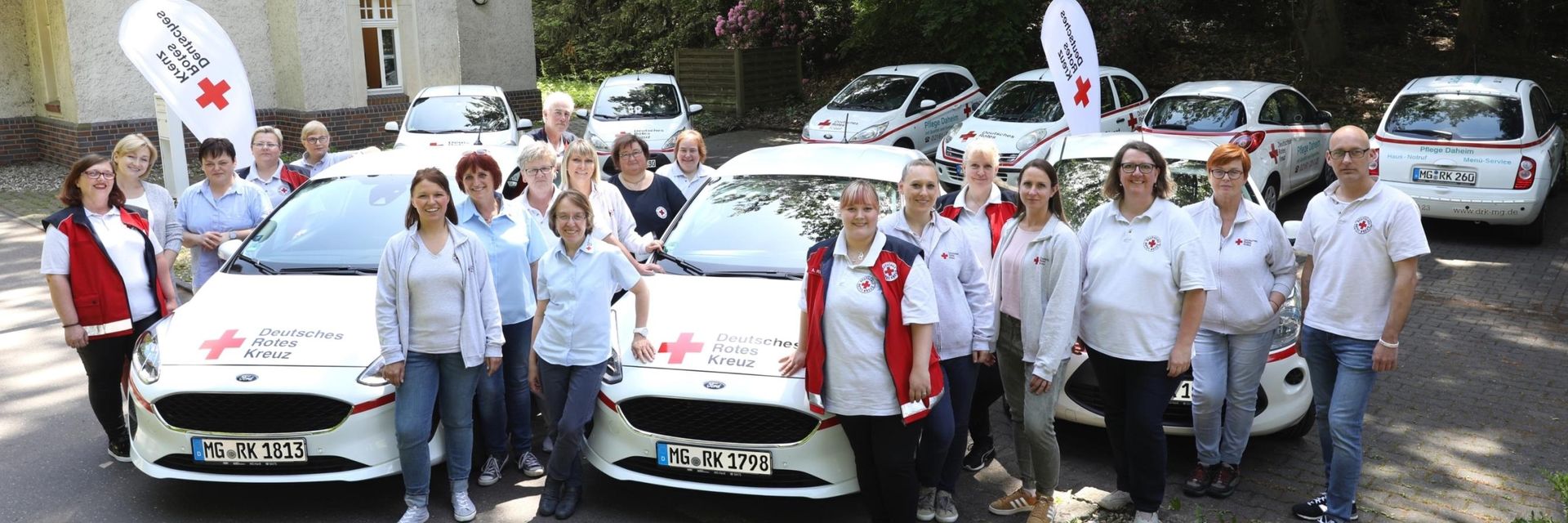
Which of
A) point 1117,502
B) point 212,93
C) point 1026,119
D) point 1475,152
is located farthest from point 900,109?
point 1117,502

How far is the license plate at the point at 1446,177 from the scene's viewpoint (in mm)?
10539

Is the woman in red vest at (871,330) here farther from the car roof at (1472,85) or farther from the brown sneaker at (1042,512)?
the car roof at (1472,85)

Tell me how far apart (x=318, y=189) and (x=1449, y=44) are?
21638 mm

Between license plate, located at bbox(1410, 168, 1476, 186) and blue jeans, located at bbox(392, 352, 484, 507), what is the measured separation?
9.12 m

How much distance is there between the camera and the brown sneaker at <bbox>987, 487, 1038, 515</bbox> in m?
5.15

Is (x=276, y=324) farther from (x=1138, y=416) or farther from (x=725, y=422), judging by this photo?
(x=1138, y=416)

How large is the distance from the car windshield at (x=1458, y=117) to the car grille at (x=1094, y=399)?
6.58 meters

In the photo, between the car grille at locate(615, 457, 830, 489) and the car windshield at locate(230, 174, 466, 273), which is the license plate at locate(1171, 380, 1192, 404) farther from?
the car windshield at locate(230, 174, 466, 273)

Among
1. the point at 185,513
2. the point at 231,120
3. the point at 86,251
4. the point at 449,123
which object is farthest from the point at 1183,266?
the point at 449,123

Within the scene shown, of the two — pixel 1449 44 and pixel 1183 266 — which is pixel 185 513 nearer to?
pixel 1183 266

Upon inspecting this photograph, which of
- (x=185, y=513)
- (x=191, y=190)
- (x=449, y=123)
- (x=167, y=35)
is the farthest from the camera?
(x=449, y=123)

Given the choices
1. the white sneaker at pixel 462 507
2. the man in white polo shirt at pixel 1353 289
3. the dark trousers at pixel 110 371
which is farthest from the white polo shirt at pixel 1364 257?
the dark trousers at pixel 110 371

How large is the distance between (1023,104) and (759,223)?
8889 millimetres

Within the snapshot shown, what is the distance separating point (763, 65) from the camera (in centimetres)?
2423
